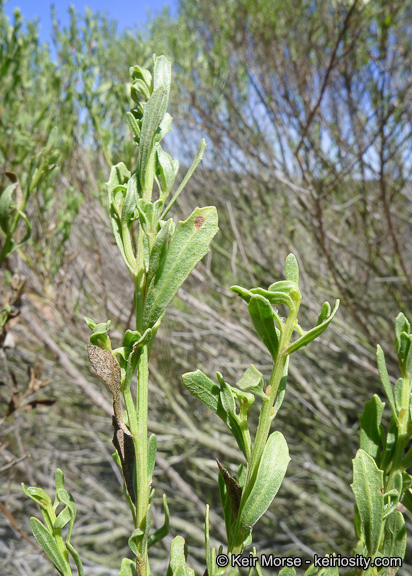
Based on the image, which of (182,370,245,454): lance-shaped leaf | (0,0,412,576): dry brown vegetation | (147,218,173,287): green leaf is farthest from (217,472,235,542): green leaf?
(0,0,412,576): dry brown vegetation

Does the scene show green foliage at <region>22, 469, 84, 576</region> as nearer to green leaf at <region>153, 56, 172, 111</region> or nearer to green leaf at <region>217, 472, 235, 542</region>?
green leaf at <region>217, 472, 235, 542</region>

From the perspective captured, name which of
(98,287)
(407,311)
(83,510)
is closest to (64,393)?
(83,510)

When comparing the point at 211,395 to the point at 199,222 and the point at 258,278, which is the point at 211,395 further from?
the point at 258,278

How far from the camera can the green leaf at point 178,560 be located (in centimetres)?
56

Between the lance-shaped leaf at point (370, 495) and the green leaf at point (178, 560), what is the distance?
0.76ft

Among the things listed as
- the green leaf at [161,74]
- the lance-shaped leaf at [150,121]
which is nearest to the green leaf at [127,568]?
the lance-shaped leaf at [150,121]

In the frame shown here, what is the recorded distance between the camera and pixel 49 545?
1.84 feet

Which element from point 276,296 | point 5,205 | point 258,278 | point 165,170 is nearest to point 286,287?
point 276,296

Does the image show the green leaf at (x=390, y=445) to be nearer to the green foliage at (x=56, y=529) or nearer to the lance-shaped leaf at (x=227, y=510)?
the lance-shaped leaf at (x=227, y=510)

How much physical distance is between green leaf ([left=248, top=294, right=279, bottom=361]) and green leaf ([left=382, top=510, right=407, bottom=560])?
0.31 metres

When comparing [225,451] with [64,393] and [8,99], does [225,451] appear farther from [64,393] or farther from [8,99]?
[8,99]

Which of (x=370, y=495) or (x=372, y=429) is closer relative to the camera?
(x=370, y=495)

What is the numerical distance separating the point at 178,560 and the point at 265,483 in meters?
0.18

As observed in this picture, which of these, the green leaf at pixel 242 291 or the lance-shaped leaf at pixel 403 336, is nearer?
the green leaf at pixel 242 291
